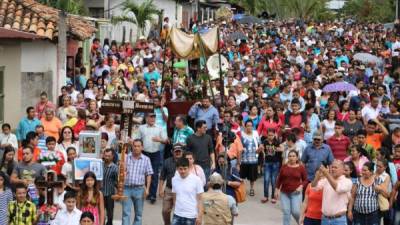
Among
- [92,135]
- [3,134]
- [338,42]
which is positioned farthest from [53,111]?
[338,42]

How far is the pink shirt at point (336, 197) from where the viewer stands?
13.8 metres

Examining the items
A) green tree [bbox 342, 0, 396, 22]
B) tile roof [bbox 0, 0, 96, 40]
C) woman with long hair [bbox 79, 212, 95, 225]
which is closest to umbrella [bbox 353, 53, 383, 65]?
tile roof [bbox 0, 0, 96, 40]

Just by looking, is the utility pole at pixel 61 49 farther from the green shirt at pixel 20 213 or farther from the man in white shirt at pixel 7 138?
the green shirt at pixel 20 213

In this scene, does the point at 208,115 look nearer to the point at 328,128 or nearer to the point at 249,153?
the point at 249,153

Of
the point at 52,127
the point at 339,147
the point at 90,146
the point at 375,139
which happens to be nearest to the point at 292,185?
the point at 339,147

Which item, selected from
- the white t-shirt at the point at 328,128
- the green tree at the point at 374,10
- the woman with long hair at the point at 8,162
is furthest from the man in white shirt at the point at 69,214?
the green tree at the point at 374,10

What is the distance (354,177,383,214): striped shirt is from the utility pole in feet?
30.6

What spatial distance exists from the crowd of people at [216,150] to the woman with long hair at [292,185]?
18 millimetres

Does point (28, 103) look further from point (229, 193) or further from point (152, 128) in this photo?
point (229, 193)

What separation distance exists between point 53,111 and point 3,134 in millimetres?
1479

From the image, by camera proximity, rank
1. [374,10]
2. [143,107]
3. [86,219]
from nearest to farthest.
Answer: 1. [86,219]
2. [143,107]
3. [374,10]

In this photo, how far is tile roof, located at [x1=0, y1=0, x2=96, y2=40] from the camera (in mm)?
21344

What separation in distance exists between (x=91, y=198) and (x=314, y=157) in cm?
424

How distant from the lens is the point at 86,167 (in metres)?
14.2
